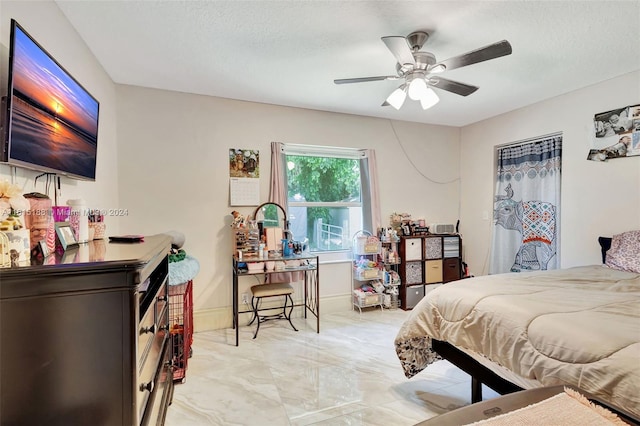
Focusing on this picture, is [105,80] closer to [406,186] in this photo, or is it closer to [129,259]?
[129,259]

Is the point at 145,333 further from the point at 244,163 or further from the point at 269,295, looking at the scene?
the point at 244,163

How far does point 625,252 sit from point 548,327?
6.29 ft

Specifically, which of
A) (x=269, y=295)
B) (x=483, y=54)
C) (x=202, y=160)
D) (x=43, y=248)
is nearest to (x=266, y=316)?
(x=269, y=295)

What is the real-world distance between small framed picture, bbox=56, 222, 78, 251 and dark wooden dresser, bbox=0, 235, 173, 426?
0.95 feet

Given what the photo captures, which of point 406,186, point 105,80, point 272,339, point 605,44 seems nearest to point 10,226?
point 105,80

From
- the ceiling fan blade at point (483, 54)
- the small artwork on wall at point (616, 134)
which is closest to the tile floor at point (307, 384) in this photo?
the ceiling fan blade at point (483, 54)

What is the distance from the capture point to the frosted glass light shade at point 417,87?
79.0 inches

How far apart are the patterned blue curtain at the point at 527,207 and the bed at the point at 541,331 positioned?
0.88 m

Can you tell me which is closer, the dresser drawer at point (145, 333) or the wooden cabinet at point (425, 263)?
the dresser drawer at point (145, 333)

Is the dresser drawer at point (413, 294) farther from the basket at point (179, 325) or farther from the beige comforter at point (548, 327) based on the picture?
the basket at point (179, 325)

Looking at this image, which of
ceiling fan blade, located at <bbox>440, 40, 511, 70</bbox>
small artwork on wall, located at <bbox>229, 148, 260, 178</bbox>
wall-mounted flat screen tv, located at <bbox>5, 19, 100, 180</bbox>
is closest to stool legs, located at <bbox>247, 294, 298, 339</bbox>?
small artwork on wall, located at <bbox>229, 148, 260, 178</bbox>

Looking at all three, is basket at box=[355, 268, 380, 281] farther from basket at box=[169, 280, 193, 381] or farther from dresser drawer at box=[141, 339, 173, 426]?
dresser drawer at box=[141, 339, 173, 426]

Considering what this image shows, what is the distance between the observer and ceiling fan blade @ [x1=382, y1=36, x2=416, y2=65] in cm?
167

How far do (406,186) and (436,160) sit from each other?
2.19ft
